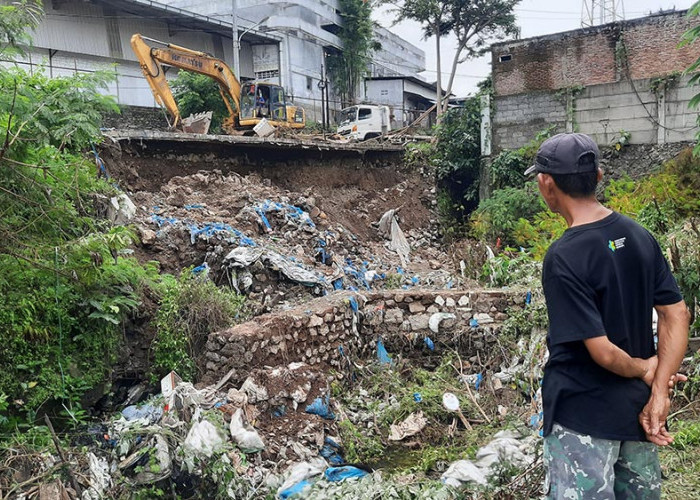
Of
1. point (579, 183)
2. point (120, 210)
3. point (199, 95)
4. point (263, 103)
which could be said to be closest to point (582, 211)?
point (579, 183)

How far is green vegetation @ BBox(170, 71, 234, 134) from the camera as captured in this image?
1734 centimetres

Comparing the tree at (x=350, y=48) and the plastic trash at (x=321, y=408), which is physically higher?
the tree at (x=350, y=48)

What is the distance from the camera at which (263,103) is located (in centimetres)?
1680

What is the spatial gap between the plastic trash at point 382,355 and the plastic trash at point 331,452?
1.56m

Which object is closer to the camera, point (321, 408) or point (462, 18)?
point (321, 408)

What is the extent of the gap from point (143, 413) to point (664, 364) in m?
4.18

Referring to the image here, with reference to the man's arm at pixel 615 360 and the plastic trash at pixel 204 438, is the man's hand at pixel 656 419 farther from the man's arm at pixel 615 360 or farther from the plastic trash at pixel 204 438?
the plastic trash at pixel 204 438

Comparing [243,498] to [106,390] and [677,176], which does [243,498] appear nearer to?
[106,390]

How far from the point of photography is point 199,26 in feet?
68.5

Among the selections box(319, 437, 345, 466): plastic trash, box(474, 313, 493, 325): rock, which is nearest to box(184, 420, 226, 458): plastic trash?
box(319, 437, 345, 466): plastic trash

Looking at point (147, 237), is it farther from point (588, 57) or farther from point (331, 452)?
point (588, 57)

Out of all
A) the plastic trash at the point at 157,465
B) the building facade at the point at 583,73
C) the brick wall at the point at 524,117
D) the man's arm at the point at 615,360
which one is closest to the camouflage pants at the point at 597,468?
the man's arm at the point at 615,360

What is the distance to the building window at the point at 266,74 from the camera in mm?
23281

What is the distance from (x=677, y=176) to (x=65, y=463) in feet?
32.2
